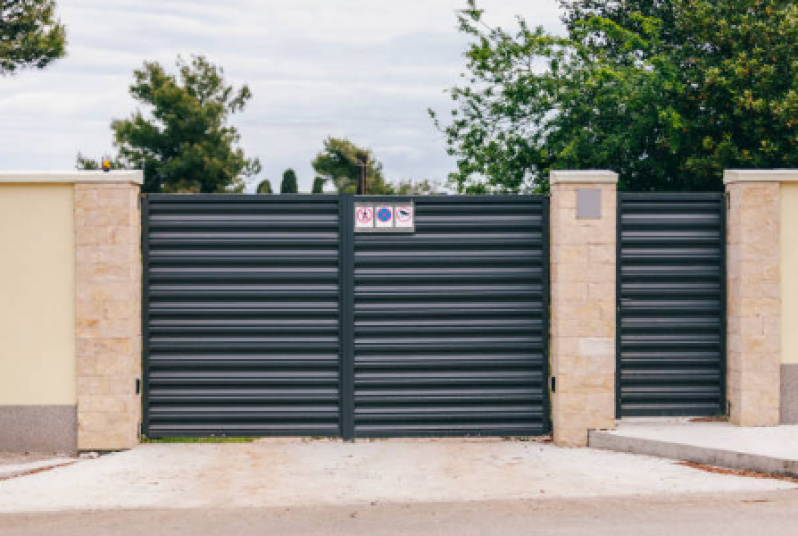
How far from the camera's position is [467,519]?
7.11 meters

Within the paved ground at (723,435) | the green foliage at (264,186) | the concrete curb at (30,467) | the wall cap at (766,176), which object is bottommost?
the concrete curb at (30,467)

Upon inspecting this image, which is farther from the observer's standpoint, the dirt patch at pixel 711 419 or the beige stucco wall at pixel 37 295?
the dirt patch at pixel 711 419

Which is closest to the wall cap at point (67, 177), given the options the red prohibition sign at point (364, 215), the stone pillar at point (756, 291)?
the red prohibition sign at point (364, 215)

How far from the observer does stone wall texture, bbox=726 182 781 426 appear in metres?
9.95

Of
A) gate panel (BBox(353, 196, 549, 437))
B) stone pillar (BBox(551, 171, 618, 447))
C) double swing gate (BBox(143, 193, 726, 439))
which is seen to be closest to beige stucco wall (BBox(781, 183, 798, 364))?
double swing gate (BBox(143, 193, 726, 439))

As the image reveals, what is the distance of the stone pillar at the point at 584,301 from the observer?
978 cm

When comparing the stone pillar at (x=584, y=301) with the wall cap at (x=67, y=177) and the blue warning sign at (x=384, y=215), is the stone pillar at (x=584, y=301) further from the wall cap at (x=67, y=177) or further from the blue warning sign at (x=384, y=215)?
the wall cap at (x=67, y=177)

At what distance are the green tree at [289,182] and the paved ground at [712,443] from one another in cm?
4653

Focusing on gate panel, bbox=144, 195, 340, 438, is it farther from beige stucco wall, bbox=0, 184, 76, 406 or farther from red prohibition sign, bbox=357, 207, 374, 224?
beige stucco wall, bbox=0, 184, 76, 406

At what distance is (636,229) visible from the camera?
1015 centimetres

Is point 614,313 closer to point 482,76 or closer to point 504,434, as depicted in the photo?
point 504,434

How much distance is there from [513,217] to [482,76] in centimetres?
1136

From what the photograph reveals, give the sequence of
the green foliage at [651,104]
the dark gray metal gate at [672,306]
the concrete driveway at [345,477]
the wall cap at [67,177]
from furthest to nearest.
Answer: the green foliage at [651,104] < the dark gray metal gate at [672,306] < the wall cap at [67,177] < the concrete driveway at [345,477]

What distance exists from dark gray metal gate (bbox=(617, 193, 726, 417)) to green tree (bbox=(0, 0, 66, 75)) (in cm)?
2632
